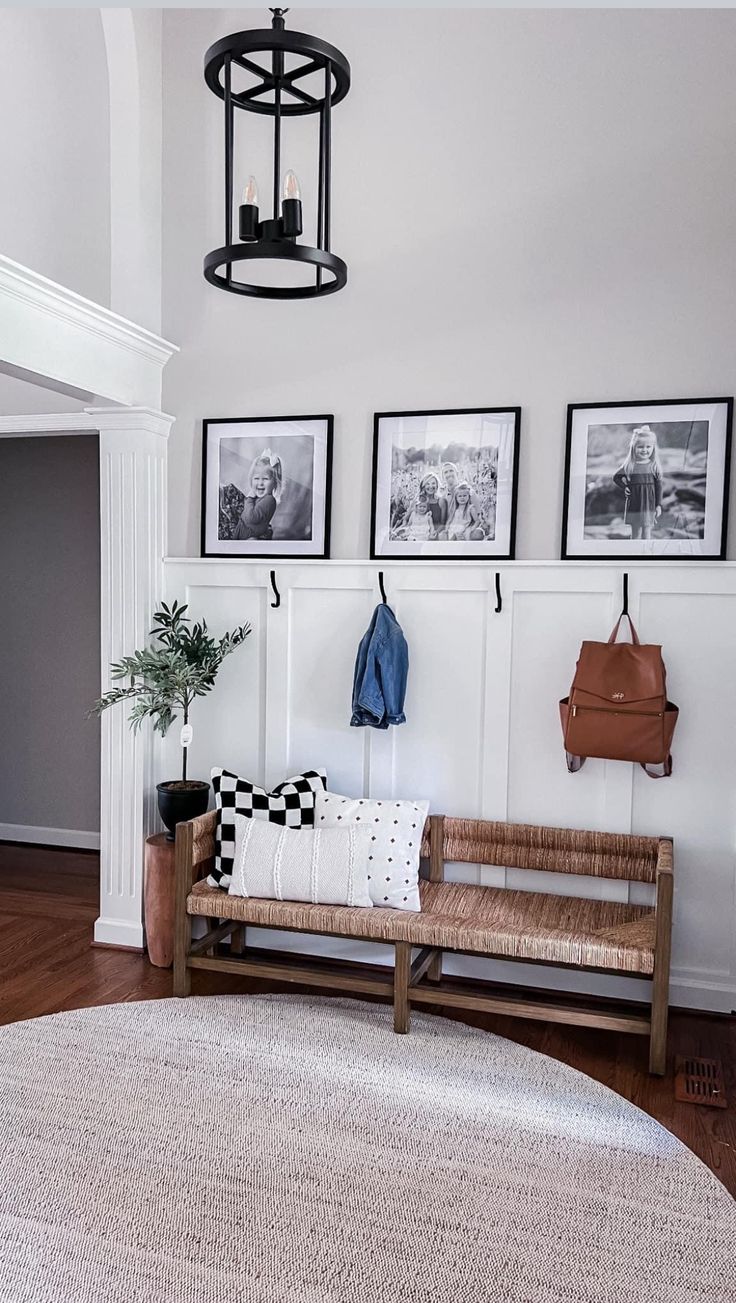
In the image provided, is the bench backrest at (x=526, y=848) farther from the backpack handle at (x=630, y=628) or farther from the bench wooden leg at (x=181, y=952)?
the backpack handle at (x=630, y=628)

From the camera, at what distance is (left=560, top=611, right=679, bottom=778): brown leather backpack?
312 centimetres

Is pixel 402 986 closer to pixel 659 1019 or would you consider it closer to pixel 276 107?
pixel 659 1019

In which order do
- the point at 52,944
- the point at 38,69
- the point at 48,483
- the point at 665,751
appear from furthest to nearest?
the point at 48,483, the point at 52,944, the point at 38,69, the point at 665,751

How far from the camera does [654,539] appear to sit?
3.32 meters

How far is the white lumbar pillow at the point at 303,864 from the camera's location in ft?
10.6

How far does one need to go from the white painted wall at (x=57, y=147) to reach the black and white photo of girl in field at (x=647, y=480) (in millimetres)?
2040

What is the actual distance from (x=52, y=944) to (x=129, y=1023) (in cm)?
88

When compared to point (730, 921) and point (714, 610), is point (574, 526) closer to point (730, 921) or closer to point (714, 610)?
point (714, 610)

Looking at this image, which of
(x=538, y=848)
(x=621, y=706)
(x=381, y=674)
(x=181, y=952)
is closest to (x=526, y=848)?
(x=538, y=848)

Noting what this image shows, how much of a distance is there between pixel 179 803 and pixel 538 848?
1.31m

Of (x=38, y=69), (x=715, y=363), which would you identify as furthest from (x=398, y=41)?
(x=715, y=363)

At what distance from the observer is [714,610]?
10.7 feet

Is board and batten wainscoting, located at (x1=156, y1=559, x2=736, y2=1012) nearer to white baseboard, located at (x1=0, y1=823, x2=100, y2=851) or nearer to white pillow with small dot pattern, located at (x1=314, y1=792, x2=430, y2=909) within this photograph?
white pillow with small dot pattern, located at (x1=314, y1=792, x2=430, y2=909)

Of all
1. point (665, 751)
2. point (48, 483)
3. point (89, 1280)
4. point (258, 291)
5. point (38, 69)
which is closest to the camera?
point (89, 1280)
